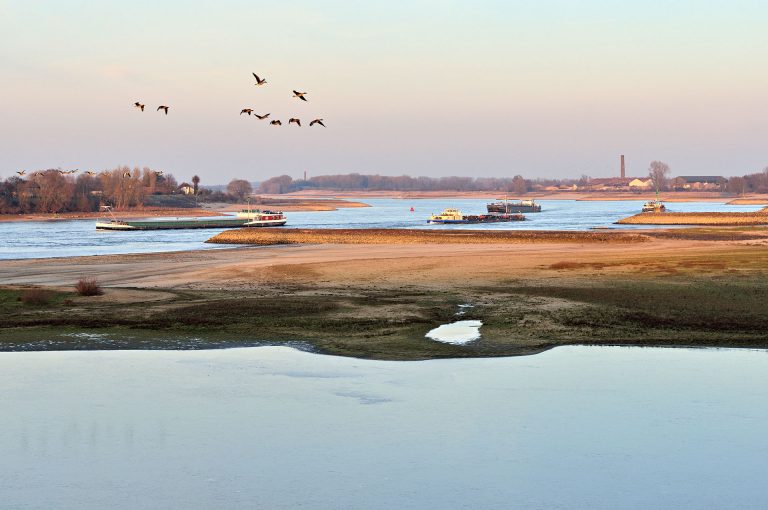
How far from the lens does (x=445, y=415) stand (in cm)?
1808

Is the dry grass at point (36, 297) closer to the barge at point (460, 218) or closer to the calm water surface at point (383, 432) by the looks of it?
the calm water surface at point (383, 432)

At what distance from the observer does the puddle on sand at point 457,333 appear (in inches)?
1057

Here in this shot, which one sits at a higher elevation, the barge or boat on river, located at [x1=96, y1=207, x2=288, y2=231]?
boat on river, located at [x1=96, y1=207, x2=288, y2=231]

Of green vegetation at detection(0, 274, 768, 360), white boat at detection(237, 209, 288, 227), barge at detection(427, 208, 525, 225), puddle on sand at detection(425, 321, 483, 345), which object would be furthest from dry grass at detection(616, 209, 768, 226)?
puddle on sand at detection(425, 321, 483, 345)

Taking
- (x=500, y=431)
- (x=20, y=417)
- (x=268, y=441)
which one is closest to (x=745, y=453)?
(x=500, y=431)

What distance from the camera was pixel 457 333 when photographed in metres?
28.1

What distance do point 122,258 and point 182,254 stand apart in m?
5.02

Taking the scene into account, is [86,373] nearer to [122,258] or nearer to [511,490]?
[511,490]

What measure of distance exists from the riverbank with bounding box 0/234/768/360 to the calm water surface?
106 inches

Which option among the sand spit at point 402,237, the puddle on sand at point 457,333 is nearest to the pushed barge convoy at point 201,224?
the sand spit at point 402,237

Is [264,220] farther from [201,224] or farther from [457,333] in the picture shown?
[457,333]

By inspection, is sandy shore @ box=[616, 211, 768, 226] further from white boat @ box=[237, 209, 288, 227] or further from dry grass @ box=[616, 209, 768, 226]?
white boat @ box=[237, 209, 288, 227]

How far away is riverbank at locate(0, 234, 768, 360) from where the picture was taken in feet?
88.8

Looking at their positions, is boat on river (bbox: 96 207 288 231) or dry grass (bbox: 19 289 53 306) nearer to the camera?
dry grass (bbox: 19 289 53 306)
